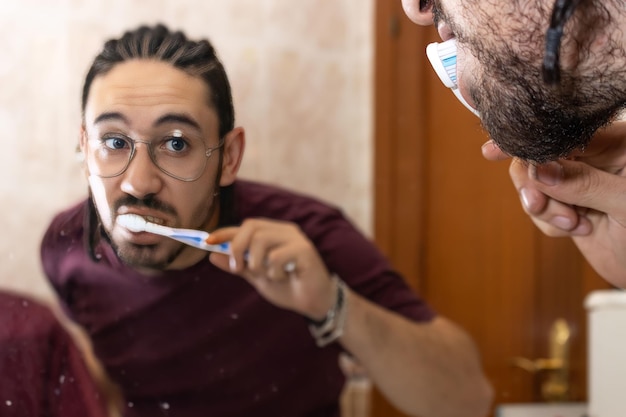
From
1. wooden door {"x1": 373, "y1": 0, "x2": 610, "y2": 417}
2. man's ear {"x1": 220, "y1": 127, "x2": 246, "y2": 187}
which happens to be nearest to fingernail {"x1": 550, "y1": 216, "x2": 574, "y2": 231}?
wooden door {"x1": 373, "y1": 0, "x2": 610, "y2": 417}

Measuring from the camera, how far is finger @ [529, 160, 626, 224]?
1.52 ft

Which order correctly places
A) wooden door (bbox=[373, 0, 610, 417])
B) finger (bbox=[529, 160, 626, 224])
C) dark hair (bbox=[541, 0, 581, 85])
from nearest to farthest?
dark hair (bbox=[541, 0, 581, 85]) → finger (bbox=[529, 160, 626, 224]) → wooden door (bbox=[373, 0, 610, 417])

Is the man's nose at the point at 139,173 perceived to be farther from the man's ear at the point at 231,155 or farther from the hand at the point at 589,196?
the hand at the point at 589,196

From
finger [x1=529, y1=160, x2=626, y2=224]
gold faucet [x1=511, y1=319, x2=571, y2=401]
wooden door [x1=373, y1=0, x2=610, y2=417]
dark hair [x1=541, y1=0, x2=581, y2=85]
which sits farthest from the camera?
gold faucet [x1=511, y1=319, x2=571, y2=401]

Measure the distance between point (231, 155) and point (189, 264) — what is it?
65 millimetres

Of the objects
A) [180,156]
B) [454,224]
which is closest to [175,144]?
[180,156]

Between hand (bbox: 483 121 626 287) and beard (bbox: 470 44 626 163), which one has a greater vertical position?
beard (bbox: 470 44 626 163)

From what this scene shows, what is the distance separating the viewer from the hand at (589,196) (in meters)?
0.47

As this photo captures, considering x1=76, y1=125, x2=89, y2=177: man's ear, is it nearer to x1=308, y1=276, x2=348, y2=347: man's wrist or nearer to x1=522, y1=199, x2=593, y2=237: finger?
x1=308, y1=276, x2=348, y2=347: man's wrist

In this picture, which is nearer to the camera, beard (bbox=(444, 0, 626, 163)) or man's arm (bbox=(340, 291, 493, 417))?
beard (bbox=(444, 0, 626, 163))

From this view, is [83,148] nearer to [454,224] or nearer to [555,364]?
[454,224]

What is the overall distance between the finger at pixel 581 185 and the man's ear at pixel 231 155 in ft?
0.64

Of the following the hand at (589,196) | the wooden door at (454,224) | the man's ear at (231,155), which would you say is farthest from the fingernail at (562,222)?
the man's ear at (231,155)

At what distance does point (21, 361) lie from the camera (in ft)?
1.29
